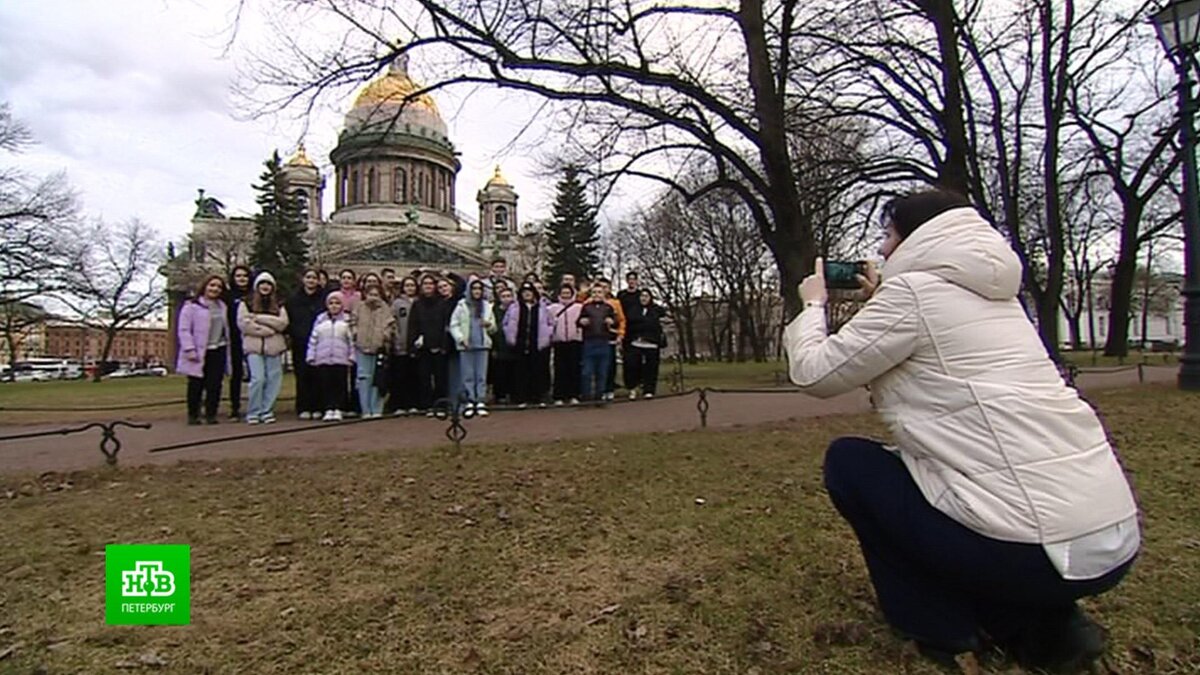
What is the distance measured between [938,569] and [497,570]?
199 cm

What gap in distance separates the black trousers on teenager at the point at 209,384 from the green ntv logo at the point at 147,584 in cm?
547

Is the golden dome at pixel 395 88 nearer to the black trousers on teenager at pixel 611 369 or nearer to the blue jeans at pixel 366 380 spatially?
the blue jeans at pixel 366 380

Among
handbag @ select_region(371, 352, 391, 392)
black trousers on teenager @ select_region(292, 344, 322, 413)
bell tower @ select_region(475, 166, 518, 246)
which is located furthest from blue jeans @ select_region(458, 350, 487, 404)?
bell tower @ select_region(475, 166, 518, 246)

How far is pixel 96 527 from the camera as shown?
13.8ft

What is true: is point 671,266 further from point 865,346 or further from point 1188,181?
point 865,346

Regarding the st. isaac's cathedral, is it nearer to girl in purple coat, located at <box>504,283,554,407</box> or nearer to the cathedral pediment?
the cathedral pediment

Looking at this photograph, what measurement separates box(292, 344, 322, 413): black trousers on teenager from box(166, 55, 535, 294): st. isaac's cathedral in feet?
140

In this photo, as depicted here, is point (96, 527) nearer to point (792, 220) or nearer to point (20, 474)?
point (20, 474)

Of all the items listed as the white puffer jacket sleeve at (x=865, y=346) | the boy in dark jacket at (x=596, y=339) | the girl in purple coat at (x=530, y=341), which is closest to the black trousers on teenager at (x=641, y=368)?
the boy in dark jacket at (x=596, y=339)

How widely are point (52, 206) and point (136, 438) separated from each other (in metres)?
31.2

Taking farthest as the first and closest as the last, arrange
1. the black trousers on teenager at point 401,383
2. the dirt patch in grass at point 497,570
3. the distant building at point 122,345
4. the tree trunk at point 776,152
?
1. the distant building at point 122,345
2. the tree trunk at point 776,152
3. the black trousers on teenager at point 401,383
4. the dirt patch in grass at point 497,570

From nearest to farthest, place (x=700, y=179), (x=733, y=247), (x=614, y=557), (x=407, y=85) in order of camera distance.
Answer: (x=614, y=557) → (x=407, y=85) → (x=700, y=179) → (x=733, y=247)

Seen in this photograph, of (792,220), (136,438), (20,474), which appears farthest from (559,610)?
(792,220)

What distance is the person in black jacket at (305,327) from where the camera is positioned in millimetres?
9297
